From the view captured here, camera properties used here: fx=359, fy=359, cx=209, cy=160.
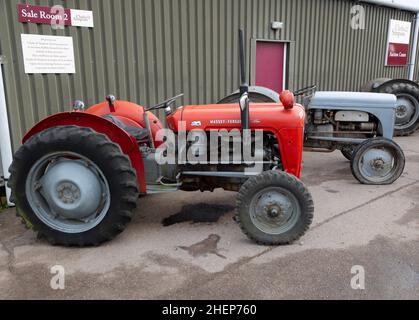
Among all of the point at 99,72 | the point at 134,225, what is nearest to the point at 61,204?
the point at 134,225

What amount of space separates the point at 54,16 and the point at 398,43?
920 centimetres

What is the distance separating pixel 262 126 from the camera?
132 inches

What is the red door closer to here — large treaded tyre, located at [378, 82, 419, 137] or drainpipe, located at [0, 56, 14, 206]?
large treaded tyre, located at [378, 82, 419, 137]

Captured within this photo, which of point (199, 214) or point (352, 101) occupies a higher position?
point (352, 101)

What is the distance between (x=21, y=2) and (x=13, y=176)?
2.34m

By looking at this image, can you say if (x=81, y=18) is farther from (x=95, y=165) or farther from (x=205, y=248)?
(x=205, y=248)

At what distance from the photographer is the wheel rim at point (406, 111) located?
298 inches

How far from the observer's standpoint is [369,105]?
4.95 m

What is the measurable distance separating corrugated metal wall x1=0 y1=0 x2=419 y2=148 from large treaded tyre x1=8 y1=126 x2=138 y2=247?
166cm

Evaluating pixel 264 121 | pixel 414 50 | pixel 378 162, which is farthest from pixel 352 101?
pixel 414 50

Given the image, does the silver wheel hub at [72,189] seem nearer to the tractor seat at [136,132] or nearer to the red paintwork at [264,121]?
the tractor seat at [136,132]

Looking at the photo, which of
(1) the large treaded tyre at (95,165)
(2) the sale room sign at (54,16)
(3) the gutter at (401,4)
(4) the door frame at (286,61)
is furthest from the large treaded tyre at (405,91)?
(1) the large treaded tyre at (95,165)

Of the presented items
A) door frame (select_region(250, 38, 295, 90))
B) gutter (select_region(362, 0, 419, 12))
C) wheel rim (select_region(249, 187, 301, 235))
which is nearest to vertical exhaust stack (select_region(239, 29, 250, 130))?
wheel rim (select_region(249, 187, 301, 235))

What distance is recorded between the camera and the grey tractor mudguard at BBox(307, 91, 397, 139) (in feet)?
16.2
